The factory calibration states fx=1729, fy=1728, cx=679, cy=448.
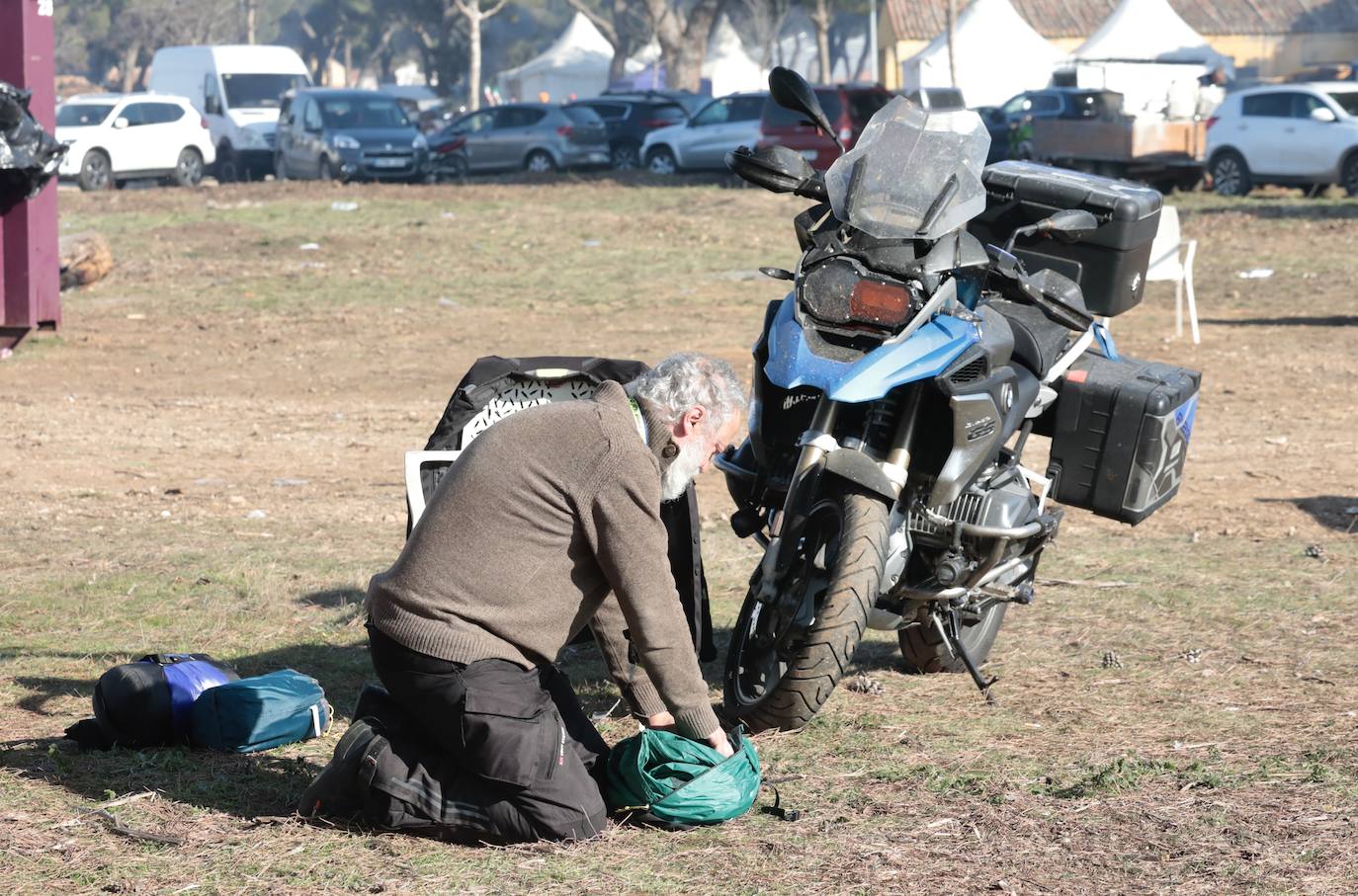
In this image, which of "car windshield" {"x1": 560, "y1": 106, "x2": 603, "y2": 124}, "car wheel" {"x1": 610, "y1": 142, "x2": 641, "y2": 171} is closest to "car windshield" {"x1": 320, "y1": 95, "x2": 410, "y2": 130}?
"car windshield" {"x1": 560, "y1": 106, "x2": 603, "y2": 124}

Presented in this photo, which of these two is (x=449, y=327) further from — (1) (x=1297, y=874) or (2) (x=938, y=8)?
(2) (x=938, y=8)

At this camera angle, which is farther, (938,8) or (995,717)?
(938,8)

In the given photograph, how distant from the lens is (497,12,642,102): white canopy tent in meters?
68.8

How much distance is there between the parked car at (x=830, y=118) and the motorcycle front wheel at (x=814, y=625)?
2229 centimetres

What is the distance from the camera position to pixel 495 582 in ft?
13.8

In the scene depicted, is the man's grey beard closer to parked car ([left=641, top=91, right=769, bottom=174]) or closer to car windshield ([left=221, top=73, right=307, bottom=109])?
parked car ([left=641, top=91, right=769, bottom=174])

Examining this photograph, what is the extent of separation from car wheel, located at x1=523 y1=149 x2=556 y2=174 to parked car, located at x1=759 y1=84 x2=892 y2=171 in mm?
4830

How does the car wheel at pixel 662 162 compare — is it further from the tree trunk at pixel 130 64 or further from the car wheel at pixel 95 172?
the tree trunk at pixel 130 64

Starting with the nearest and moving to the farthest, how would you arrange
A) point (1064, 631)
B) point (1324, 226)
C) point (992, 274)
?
point (992, 274)
point (1064, 631)
point (1324, 226)

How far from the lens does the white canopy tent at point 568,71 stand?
68812 mm

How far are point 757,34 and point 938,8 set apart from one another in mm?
22593

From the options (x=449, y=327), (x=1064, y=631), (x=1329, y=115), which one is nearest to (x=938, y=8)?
(x=1329, y=115)

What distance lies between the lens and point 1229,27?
227 feet

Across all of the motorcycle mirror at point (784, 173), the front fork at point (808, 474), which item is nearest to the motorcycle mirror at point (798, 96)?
the motorcycle mirror at point (784, 173)
